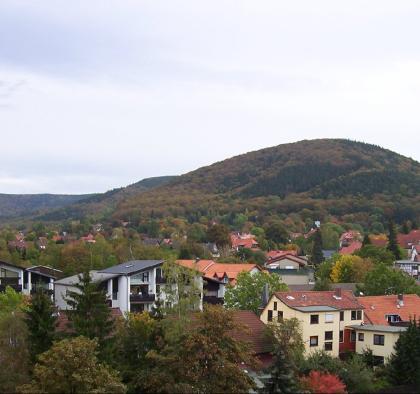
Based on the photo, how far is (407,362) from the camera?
102 ft

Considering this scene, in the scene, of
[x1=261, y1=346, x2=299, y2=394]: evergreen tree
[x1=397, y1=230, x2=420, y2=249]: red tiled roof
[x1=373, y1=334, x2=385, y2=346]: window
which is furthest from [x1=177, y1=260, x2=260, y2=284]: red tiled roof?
[x1=397, y1=230, x2=420, y2=249]: red tiled roof

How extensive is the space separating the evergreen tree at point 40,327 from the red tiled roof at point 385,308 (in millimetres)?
20794

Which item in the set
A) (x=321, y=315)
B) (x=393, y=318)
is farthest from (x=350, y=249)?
(x=321, y=315)

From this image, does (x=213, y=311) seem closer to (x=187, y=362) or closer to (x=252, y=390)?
(x=187, y=362)

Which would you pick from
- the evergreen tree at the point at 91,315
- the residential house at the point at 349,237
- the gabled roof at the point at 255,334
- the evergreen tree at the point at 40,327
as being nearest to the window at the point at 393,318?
the gabled roof at the point at 255,334

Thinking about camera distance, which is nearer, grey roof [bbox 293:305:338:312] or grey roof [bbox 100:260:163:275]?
grey roof [bbox 293:305:338:312]

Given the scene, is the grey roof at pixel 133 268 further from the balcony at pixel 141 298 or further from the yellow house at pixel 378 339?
the yellow house at pixel 378 339

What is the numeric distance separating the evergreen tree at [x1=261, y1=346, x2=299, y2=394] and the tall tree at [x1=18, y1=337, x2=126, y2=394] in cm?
568

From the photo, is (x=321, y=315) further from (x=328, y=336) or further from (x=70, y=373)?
(x=70, y=373)

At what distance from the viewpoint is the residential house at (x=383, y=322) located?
35969mm

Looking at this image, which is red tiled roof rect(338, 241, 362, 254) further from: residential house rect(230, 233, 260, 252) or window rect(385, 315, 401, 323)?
window rect(385, 315, 401, 323)

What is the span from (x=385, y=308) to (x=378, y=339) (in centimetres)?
618

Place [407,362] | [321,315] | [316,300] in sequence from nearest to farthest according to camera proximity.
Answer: [407,362] → [321,315] → [316,300]

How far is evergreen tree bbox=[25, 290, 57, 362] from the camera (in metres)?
26.7
